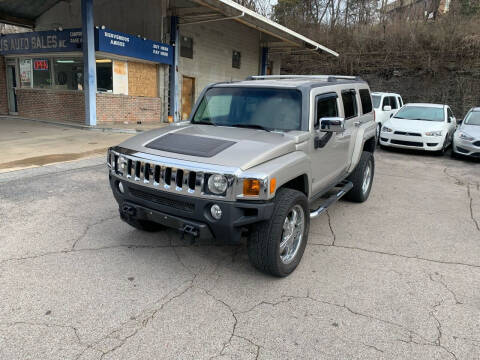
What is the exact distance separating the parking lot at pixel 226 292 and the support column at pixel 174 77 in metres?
11.8

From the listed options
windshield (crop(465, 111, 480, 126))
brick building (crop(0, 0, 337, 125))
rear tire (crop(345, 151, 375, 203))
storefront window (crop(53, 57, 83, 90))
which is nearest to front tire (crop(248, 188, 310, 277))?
rear tire (crop(345, 151, 375, 203))

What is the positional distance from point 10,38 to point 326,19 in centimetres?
2565

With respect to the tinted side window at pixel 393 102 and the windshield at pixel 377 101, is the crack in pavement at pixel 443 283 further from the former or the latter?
the tinted side window at pixel 393 102

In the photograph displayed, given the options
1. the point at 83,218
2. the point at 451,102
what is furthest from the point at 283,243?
the point at 451,102

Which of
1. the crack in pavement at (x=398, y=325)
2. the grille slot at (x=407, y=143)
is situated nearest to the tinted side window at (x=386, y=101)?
the grille slot at (x=407, y=143)

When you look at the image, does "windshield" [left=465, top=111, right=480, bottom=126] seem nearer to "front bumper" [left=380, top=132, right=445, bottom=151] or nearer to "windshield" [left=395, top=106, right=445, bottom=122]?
"windshield" [left=395, top=106, right=445, bottom=122]

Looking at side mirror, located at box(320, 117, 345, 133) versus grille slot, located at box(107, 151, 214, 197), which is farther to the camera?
side mirror, located at box(320, 117, 345, 133)

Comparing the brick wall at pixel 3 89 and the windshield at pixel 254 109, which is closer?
the windshield at pixel 254 109

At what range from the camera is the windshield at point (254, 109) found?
4.04 meters

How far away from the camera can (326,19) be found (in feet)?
108

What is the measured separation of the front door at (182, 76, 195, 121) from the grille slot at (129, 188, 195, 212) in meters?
14.7

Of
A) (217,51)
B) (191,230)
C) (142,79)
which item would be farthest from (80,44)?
(191,230)

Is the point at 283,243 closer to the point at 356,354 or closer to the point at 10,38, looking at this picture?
the point at 356,354

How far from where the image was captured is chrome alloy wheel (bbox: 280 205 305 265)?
3.49 metres
